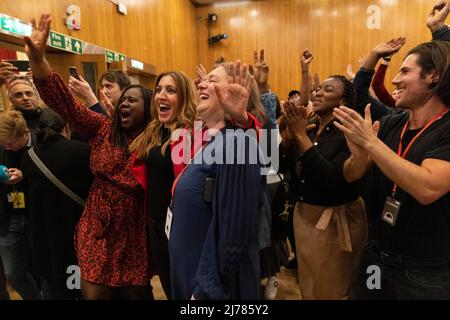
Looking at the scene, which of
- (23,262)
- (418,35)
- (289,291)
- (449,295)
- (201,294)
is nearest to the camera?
(201,294)

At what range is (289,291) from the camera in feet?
8.43

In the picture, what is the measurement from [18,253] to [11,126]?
86cm

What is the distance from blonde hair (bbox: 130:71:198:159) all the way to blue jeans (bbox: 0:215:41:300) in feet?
3.48

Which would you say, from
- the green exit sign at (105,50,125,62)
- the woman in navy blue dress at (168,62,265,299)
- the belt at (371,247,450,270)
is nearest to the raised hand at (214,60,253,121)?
the woman in navy blue dress at (168,62,265,299)

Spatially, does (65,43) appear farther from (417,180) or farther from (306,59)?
(417,180)

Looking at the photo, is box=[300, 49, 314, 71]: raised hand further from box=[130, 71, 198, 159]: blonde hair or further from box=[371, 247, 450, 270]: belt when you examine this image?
box=[371, 247, 450, 270]: belt

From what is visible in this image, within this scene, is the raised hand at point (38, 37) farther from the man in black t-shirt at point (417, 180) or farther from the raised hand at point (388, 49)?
the raised hand at point (388, 49)

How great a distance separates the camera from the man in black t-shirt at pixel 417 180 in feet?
3.49

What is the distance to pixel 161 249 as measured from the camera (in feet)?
4.99

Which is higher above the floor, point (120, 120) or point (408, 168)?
point (120, 120)

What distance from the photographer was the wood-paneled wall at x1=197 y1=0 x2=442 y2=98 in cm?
727

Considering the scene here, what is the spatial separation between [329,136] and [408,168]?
73 cm

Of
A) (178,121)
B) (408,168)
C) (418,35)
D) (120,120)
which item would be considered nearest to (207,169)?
(178,121)

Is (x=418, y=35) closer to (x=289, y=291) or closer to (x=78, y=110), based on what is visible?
(x=289, y=291)
